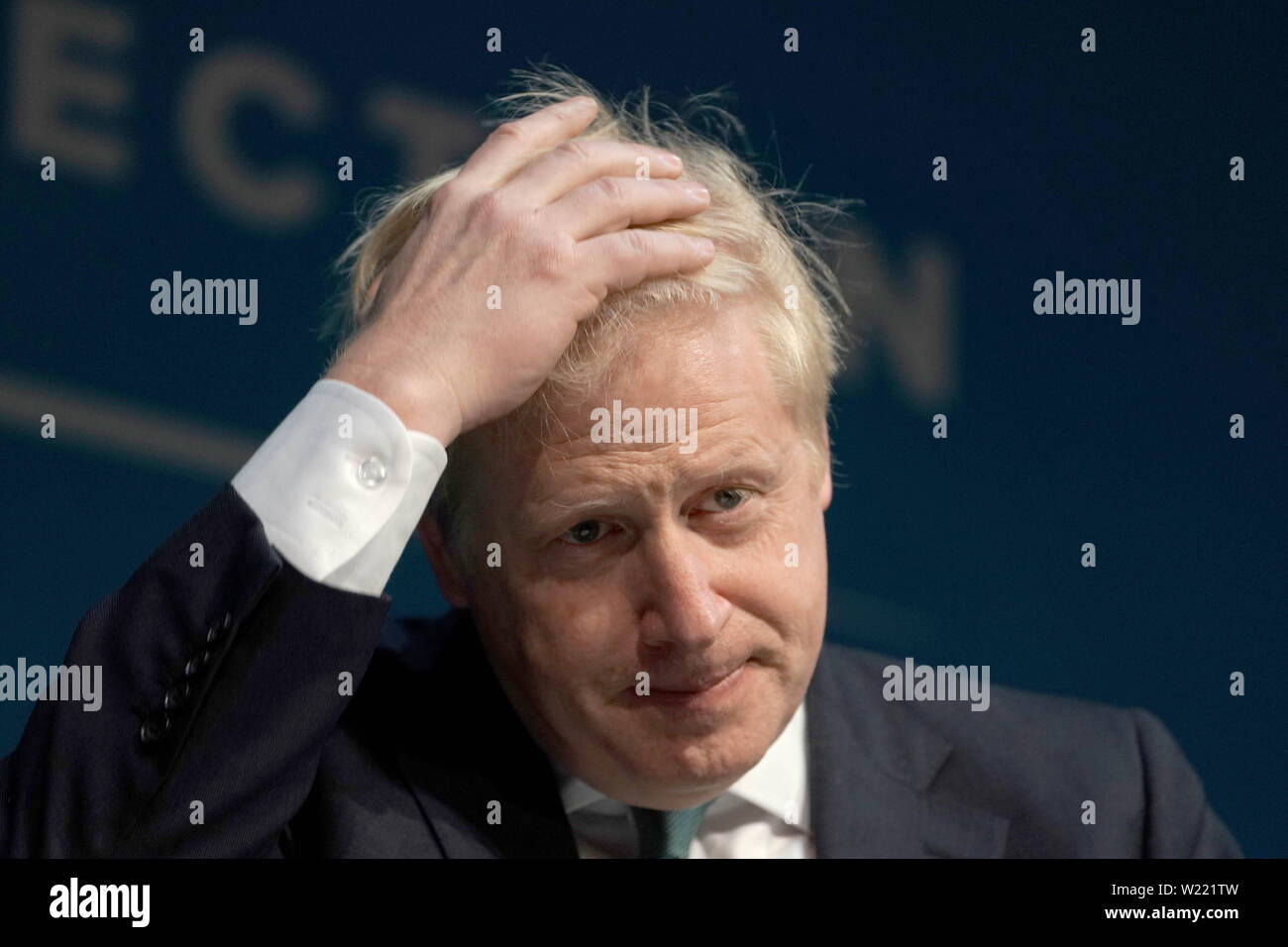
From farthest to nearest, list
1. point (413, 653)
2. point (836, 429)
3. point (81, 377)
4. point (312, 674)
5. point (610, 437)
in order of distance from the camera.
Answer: point (836, 429)
point (81, 377)
point (413, 653)
point (610, 437)
point (312, 674)

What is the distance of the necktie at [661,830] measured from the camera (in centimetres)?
180

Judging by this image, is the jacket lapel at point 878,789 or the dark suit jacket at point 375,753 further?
the jacket lapel at point 878,789

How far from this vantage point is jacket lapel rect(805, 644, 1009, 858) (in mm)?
1849

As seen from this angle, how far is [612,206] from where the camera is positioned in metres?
1.70

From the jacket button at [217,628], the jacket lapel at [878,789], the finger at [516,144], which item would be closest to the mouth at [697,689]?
the jacket lapel at [878,789]

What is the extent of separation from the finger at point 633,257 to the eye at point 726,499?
272 millimetres

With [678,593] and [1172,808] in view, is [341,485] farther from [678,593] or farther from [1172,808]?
[1172,808]

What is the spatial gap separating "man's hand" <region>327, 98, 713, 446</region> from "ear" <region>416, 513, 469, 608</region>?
0.32 meters

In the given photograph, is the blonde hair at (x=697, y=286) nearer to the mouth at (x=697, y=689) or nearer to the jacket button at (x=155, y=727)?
the mouth at (x=697, y=689)
